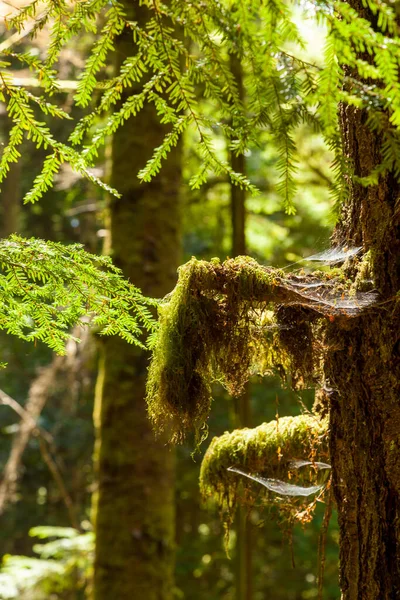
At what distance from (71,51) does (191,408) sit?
17.1 feet

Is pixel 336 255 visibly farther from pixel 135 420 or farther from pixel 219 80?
pixel 135 420

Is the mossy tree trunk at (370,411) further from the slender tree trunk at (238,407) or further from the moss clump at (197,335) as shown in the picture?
the slender tree trunk at (238,407)

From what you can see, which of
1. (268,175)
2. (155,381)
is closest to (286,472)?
(155,381)

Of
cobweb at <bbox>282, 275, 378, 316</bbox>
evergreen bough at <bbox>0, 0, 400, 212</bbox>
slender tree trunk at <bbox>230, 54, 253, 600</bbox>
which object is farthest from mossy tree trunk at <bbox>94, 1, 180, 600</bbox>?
evergreen bough at <bbox>0, 0, 400, 212</bbox>

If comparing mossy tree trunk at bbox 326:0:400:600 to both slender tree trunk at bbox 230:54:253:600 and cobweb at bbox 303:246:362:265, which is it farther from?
slender tree trunk at bbox 230:54:253:600

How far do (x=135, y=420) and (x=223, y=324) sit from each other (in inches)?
103

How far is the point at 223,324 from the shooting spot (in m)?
2.03

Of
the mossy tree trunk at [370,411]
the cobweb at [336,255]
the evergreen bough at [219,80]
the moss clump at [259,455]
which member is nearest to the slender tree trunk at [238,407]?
the moss clump at [259,455]

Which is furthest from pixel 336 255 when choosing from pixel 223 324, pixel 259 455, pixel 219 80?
pixel 259 455

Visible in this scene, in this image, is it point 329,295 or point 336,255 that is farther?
point 336,255

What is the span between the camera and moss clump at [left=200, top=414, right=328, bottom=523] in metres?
2.42

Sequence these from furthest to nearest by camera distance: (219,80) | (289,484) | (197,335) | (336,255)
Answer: (289,484) < (336,255) < (197,335) < (219,80)

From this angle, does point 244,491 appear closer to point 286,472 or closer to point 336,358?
point 286,472

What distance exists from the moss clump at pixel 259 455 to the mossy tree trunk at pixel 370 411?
0.32m
